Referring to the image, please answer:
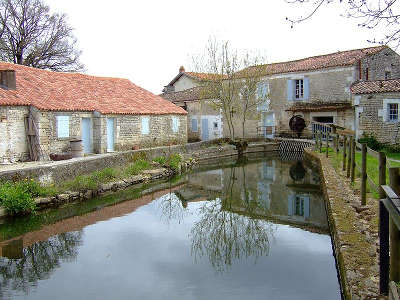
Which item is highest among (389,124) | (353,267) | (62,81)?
(62,81)

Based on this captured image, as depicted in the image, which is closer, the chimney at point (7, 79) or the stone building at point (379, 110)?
the chimney at point (7, 79)

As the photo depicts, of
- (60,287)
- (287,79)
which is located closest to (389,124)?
(287,79)

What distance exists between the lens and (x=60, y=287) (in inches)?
233

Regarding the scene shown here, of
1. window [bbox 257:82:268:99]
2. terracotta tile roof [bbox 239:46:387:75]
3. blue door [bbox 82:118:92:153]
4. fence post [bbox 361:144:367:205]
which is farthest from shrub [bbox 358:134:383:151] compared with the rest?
blue door [bbox 82:118:92:153]

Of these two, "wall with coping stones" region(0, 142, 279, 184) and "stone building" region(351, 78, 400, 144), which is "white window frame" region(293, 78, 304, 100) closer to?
"stone building" region(351, 78, 400, 144)

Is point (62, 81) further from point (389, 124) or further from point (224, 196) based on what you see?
point (389, 124)

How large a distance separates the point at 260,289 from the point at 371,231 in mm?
2036

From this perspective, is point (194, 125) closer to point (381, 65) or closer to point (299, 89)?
point (299, 89)

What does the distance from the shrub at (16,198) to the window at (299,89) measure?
19.6 metres

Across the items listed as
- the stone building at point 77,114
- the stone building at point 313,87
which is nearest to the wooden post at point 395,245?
the stone building at point 77,114

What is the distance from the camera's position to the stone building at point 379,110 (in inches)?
694

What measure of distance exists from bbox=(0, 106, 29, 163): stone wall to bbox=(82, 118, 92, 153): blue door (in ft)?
9.70

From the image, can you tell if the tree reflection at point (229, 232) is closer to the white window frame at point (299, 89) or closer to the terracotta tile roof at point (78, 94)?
the terracotta tile roof at point (78, 94)

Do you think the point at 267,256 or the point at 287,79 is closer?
the point at 267,256
